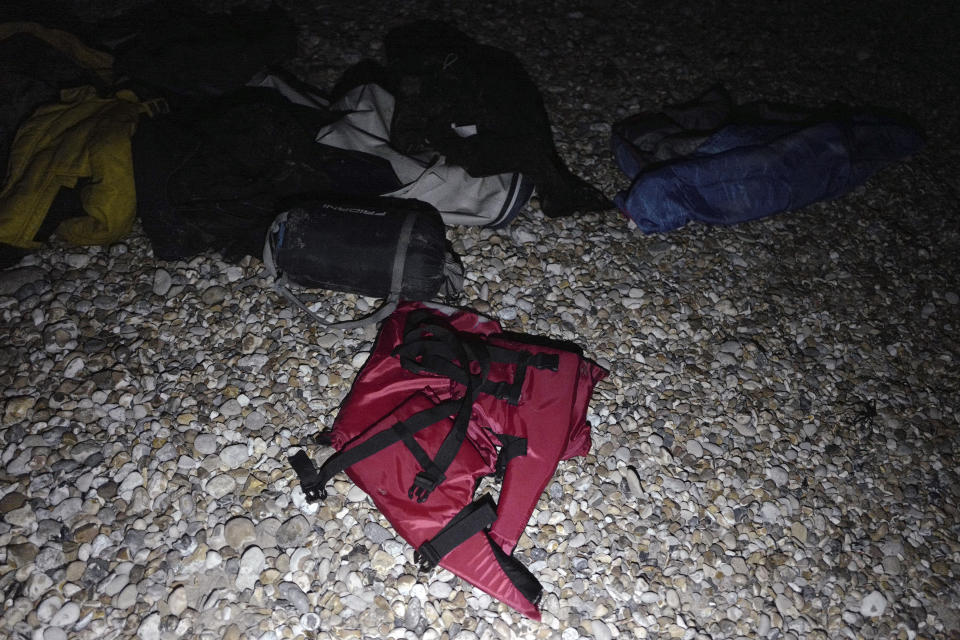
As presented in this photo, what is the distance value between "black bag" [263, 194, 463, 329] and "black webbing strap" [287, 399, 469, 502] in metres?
0.61

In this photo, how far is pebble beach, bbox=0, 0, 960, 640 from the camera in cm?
240

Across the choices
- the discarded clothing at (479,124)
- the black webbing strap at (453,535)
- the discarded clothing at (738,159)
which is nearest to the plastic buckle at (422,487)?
the black webbing strap at (453,535)

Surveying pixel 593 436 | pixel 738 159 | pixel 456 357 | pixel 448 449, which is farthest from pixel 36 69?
pixel 738 159

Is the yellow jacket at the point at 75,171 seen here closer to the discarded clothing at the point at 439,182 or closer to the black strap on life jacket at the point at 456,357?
the discarded clothing at the point at 439,182

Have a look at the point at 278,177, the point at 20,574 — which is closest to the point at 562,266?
the point at 278,177

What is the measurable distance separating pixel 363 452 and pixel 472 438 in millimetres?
498

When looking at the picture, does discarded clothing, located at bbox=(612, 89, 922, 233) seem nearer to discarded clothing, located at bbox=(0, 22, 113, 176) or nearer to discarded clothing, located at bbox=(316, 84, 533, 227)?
discarded clothing, located at bbox=(316, 84, 533, 227)

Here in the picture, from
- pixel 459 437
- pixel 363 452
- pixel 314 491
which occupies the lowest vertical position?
pixel 314 491

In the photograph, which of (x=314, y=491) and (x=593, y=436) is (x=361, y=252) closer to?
(x=314, y=491)

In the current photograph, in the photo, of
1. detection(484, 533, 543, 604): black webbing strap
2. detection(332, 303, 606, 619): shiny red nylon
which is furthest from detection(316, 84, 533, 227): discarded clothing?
detection(484, 533, 543, 604): black webbing strap

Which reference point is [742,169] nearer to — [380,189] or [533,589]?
[380,189]

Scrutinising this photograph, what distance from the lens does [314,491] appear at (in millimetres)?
2500

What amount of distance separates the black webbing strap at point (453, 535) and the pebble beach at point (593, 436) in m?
0.19

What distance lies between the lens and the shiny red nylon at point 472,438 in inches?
93.4
